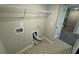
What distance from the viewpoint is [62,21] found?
0.71 meters

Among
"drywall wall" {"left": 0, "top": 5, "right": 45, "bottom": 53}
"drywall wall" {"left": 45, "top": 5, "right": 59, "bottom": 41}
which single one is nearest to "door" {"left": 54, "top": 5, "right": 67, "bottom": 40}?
"drywall wall" {"left": 45, "top": 5, "right": 59, "bottom": 41}

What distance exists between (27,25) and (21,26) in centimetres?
7

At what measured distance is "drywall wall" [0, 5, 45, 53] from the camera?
2.09 feet

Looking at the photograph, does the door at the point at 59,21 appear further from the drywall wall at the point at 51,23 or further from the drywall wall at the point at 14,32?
the drywall wall at the point at 14,32

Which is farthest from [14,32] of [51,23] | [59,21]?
[59,21]

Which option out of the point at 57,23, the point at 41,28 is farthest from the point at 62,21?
the point at 41,28

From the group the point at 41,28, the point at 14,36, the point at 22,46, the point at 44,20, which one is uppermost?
the point at 44,20

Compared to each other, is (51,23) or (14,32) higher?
(51,23)

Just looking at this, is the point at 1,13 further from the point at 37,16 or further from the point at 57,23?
the point at 57,23

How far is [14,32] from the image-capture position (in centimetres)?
70

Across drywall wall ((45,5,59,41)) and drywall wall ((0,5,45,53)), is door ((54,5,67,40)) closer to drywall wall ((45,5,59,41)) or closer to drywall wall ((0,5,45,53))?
drywall wall ((45,5,59,41))

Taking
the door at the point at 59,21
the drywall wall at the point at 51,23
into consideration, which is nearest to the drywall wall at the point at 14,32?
the drywall wall at the point at 51,23

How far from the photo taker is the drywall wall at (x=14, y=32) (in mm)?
636

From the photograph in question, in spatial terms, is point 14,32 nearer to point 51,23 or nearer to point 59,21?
point 51,23
